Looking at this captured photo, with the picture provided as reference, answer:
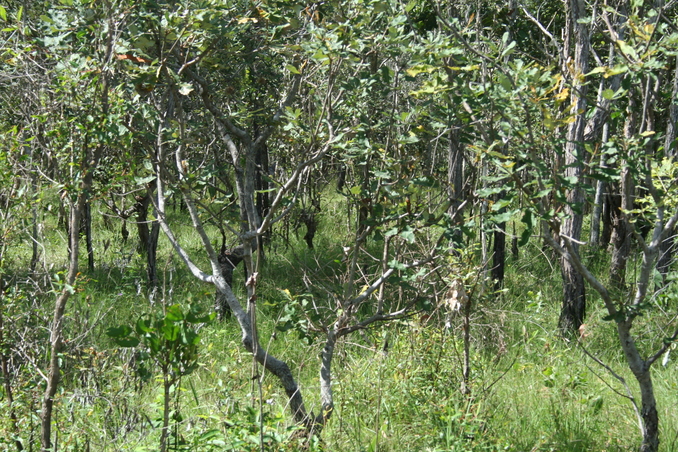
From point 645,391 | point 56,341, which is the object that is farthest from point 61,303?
point 645,391

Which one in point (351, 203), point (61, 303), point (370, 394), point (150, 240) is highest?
point (351, 203)

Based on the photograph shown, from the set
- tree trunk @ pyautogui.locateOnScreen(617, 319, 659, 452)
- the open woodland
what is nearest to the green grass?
the open woodland

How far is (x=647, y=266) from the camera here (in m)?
3.05

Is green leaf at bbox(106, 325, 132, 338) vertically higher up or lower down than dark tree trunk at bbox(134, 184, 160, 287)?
higher up

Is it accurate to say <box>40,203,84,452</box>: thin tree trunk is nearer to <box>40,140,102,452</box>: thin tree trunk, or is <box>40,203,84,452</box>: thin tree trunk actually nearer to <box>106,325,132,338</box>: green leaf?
<box>40,140,102,452</box>: thin tree trunk

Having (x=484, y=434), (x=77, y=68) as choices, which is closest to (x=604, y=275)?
(x=484, y=434)

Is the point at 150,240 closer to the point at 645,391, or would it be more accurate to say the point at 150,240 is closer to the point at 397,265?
the point at 397,265

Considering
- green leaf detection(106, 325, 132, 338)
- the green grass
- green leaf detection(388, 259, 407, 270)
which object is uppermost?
green leaf detection(388, 259, 407, 270)

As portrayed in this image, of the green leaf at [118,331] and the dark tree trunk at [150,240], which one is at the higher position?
the green leaf at [118,331]

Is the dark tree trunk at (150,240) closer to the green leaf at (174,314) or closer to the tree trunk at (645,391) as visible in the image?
the green leaf at (174,314)

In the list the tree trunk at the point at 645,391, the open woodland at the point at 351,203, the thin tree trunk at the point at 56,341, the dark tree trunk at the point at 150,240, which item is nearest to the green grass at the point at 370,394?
the open woodland at the point at 351,203

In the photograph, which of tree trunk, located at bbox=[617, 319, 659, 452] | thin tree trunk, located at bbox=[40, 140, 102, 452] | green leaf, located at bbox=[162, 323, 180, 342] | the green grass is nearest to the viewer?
green leaf, located at bbox=[162, 323, 180, 342]

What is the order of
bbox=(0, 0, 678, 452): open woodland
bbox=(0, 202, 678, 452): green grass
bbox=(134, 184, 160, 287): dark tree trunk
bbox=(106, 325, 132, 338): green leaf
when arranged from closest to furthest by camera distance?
bbox=(106, 325, 132, 338): green leaf, bbox=(0, 0, 678, 452): open woodland, bbox=(0, 202, 678, 452): green grass, bbox=(134, 184, 160, 287): dark tree trunk

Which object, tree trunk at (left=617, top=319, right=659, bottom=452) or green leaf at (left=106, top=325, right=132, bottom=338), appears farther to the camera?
tree trunk at (left=617, top=319, right=659, bottom=452)
